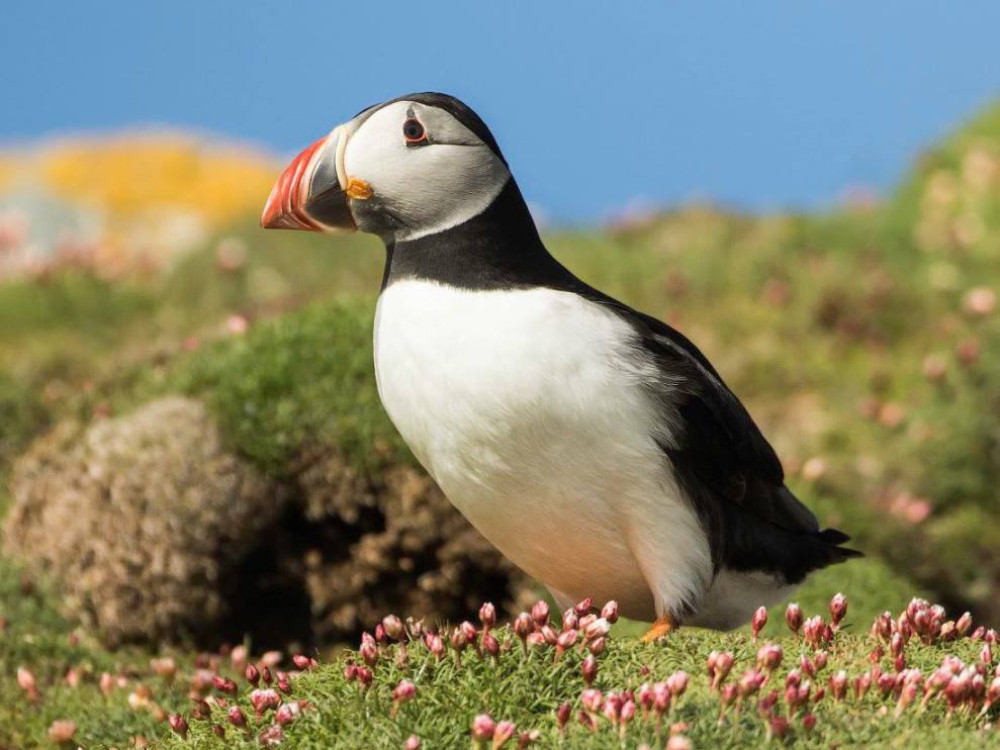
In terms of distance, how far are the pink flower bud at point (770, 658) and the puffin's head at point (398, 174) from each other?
1.77m

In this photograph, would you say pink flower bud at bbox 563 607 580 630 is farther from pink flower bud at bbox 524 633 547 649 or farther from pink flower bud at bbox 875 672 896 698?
pink flower bud at bbox 875 672 896 698

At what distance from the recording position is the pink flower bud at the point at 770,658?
4.24m

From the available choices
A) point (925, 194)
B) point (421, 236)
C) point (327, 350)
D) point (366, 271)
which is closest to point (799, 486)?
point (327, 350)

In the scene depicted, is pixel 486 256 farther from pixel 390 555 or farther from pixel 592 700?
pixel 390 555

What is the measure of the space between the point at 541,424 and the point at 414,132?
110cm

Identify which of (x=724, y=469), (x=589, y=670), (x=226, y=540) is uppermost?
(x=724, y=469)

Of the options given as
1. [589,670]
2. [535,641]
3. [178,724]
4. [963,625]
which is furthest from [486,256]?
[963,625]

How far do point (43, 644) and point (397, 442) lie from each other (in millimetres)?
1967

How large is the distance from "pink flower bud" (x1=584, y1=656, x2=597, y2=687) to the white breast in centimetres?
76

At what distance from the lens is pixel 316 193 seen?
5008 mm

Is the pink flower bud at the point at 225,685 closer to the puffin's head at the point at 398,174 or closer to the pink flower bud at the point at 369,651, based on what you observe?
the pink flower bud at the point at 369,651

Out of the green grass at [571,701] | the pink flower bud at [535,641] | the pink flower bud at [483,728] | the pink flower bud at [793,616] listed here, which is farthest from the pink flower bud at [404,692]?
the pink flower bud at [793,616]

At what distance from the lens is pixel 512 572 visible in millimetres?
7473

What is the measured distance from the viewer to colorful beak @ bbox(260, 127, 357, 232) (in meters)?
5.01
